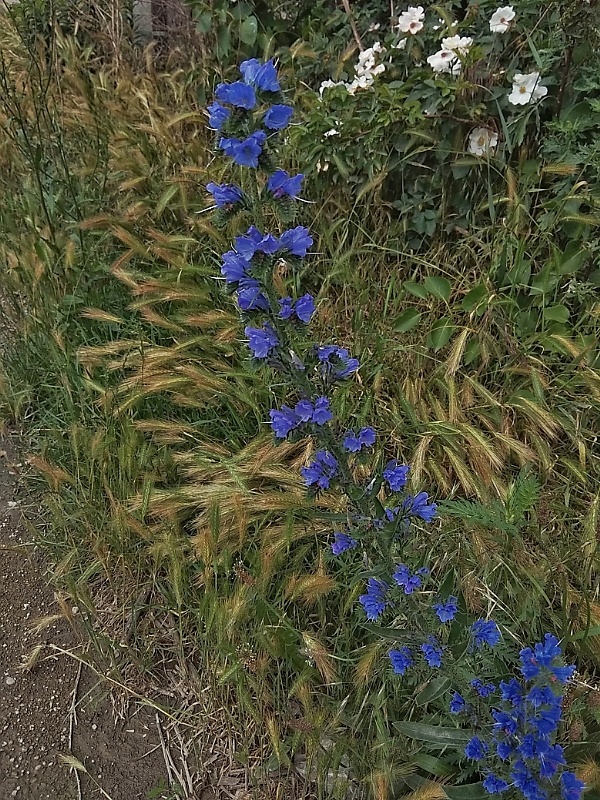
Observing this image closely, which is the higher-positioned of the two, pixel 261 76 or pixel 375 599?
pixel 261 76

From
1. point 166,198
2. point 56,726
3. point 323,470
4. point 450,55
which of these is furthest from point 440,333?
point 56,726

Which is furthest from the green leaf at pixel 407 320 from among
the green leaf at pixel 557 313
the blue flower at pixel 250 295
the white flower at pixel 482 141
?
the blue flower at pixel 250 295

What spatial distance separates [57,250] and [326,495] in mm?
1420

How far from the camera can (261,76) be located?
1.05 m

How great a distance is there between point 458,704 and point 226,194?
3.45 feet

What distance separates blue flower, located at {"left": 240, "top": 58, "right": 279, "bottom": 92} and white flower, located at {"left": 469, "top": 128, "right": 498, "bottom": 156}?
1731 millimetres

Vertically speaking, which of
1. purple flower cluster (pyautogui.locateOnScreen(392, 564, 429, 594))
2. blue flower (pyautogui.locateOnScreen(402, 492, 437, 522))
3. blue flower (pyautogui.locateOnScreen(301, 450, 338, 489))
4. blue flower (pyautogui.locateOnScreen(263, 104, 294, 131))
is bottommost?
purple flower cluster (pyautogui.locateOnScreen(392, 564, 429, 594))

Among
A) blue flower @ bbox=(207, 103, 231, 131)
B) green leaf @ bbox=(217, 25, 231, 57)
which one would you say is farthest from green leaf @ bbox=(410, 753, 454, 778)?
green leaf @ bbox=(217, 25, 231, 57)

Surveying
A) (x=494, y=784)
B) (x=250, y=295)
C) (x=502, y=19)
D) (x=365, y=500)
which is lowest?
(x=494, y=784)

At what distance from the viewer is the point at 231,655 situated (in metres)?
1.76

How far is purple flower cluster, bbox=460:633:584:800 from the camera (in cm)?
120

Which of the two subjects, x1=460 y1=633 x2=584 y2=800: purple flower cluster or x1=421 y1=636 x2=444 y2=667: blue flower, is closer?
x1=460 y1=633 x2=584 y2=800: purple flower cluster

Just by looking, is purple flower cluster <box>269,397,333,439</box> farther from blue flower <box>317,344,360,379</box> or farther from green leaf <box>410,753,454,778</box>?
green leaf <box>410,753,454,778</box>

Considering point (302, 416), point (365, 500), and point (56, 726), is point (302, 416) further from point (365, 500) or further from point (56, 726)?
point (56, 726)
